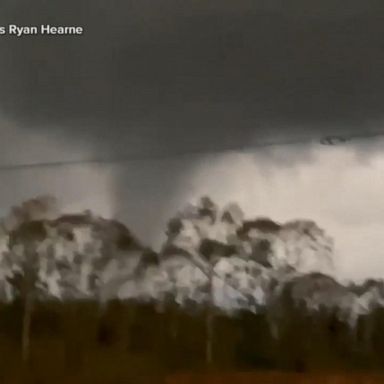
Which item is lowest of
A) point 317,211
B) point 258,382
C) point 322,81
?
point 258,382

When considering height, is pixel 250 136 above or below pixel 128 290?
above

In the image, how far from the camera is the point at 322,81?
1110mm

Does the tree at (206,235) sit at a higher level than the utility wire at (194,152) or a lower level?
lower

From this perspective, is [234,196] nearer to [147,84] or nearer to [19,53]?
[147,84]

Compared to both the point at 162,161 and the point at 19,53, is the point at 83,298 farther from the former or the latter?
the point at 19,53

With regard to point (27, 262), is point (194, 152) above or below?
above

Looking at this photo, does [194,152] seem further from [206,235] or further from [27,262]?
[27,262]

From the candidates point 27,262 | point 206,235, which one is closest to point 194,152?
point 206,235

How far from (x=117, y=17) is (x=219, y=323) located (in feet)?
1.21

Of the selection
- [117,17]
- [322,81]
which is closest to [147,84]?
Result: [117,17]

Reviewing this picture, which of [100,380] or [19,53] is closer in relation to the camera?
[100,380]

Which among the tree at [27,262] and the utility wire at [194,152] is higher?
the utility wire at [194,152]

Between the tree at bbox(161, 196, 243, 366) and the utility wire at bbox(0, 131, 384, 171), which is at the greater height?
the utility wire at bbox(0, 131, 384, 171)

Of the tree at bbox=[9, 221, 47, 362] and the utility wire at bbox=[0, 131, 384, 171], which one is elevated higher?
the utility wire at bbox=[0, 131, 384, 171]
